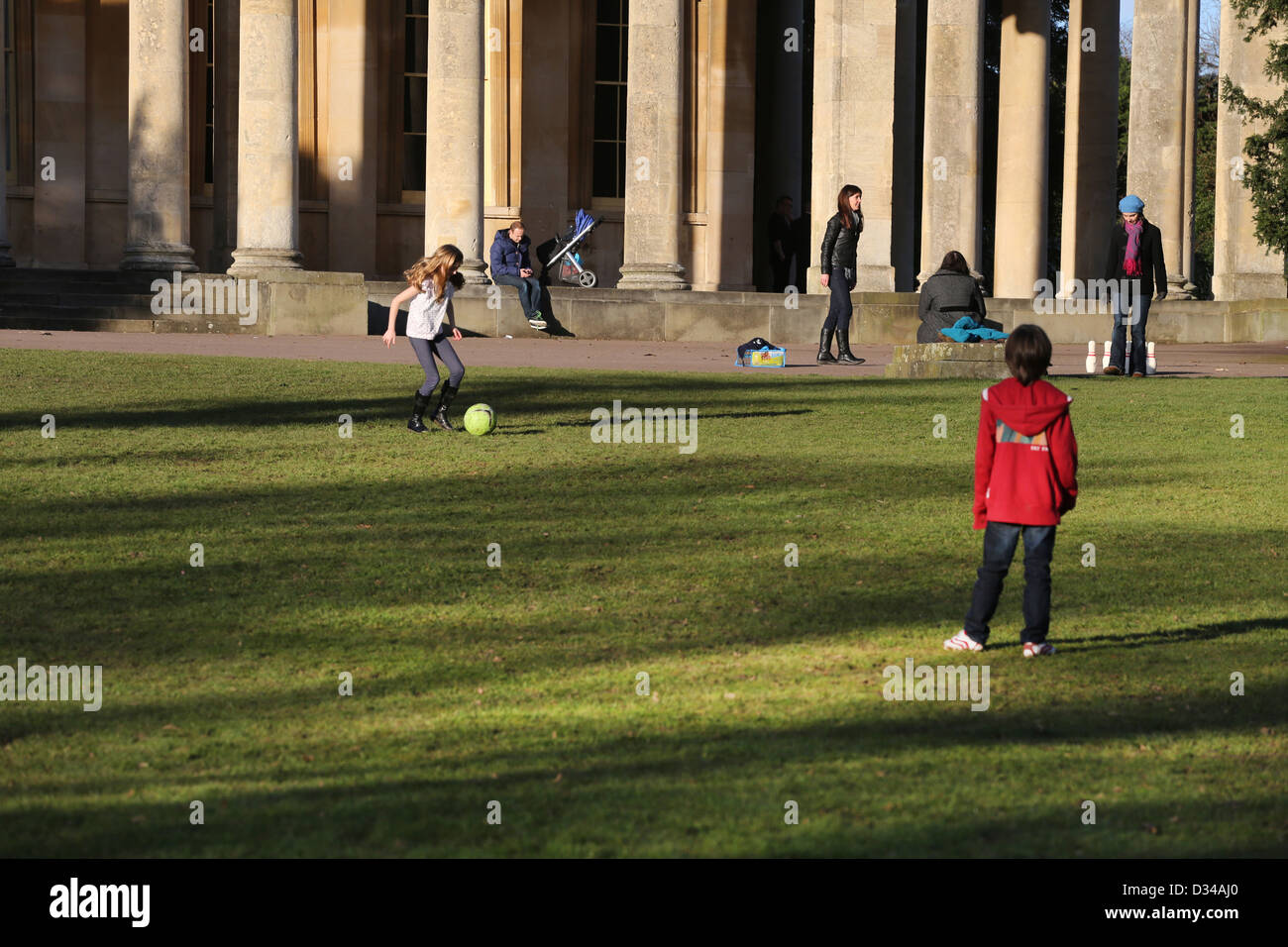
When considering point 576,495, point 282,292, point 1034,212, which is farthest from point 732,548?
point 1034,212

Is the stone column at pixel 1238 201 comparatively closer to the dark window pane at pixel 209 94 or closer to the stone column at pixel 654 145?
the stone column at pixel 654 145

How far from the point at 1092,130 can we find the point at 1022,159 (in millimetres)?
3525

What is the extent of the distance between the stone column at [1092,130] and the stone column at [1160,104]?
263 centimetres

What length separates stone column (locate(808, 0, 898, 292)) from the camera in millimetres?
34812

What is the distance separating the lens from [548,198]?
4241 cm

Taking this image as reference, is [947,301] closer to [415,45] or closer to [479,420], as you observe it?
[479,420]

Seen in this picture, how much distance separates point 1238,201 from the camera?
3759 cm

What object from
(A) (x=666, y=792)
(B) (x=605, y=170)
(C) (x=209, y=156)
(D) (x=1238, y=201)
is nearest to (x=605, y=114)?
(B) (x=605, y=170)

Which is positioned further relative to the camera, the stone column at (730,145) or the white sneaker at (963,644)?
the stone column at (730,145)

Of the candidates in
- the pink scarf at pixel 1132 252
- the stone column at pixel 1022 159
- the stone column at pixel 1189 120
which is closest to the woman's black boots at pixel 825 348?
the pink scarf at pixel 1132 252

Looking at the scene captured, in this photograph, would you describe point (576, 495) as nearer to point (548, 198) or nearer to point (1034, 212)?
point (1034, 212)

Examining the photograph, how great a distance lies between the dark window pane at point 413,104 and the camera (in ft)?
138

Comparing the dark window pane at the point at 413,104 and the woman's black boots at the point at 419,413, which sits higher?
the dark window pane at the point at 413,104
